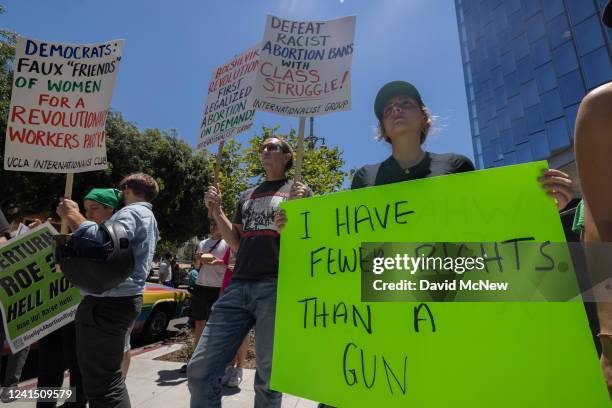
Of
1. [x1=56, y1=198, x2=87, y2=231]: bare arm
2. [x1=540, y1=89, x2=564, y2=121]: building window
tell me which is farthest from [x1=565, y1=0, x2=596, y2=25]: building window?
[x1=56, y1=198, x2=87, y2=231]: bare arm

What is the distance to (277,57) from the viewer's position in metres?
2.80

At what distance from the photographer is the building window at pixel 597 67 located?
18.0m

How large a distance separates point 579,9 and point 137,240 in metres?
26.8

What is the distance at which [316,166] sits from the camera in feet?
41.4

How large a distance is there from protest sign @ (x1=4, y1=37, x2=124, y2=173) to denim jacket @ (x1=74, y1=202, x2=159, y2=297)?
89 centimetres

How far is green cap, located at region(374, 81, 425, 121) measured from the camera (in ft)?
6.15

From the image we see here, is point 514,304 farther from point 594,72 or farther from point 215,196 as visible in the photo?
point 594,72

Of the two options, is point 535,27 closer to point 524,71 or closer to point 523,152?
point 524,71

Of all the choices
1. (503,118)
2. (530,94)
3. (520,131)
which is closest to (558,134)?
(520,131)

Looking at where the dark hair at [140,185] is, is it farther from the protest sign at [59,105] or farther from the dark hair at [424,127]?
the dark hair at [424,127]

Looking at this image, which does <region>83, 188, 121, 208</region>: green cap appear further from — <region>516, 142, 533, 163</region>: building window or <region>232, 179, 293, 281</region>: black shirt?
<region>516, 142, 533, 163</region>: building window

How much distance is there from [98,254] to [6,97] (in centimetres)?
1350

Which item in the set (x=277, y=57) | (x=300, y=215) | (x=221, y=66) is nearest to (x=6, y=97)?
(x=221, y=66)

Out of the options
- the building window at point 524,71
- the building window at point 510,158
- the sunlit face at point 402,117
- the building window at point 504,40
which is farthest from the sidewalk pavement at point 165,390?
the building window at point 504,40
